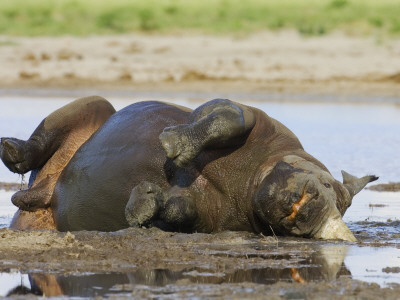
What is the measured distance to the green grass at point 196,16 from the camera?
28.0m

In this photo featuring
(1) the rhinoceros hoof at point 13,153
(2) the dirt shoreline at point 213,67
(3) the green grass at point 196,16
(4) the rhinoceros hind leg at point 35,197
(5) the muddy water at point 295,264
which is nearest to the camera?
(5) the muddy water at point 295,264

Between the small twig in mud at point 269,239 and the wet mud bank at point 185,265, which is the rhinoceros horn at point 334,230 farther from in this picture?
the small twig in mud at point 269,239

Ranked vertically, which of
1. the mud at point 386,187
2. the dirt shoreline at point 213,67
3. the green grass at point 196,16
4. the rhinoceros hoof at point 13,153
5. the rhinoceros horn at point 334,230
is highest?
the green grass at point 196,16

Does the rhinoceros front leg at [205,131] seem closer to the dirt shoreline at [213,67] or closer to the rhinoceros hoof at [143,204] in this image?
the rhinoceros hoof at [143,204]

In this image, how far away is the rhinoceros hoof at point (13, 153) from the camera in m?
7.85

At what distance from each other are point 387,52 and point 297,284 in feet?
62.1

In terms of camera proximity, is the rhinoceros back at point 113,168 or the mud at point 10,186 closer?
the rhinoceros back at point 113,168

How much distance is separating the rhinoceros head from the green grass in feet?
63.8

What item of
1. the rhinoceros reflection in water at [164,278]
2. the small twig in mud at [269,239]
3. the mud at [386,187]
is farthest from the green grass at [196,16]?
the rhinoceros reflection in water at [164,278]

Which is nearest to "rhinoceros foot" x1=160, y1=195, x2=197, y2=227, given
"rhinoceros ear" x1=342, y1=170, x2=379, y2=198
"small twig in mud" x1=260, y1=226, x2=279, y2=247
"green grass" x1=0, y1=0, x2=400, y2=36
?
"small twig in mud" x1=260, y1=226, x2=279, y2=247

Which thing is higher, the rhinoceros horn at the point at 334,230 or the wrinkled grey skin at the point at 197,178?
the wrinkled grey skin at the point at 197,178

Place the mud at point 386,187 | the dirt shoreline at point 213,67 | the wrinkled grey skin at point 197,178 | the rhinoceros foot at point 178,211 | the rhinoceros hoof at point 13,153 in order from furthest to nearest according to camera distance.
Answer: the dirt shoreline at point 213,67
the mud at point 386,187
the rhinoceros hoof at point 13,153
the rhinoceros foot at point 178,211
the wrinkled grey skin at point 197,178

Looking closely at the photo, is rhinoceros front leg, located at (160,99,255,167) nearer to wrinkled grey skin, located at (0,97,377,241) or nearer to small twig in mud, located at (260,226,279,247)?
wrinkled grey skin, located at (0,97,377,241)

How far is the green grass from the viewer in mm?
27984
